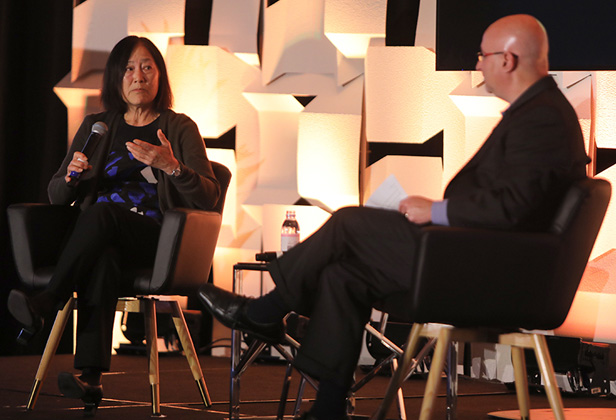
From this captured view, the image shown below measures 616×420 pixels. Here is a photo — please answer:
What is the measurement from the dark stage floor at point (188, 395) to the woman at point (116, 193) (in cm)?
28

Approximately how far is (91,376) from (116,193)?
31.9 inches

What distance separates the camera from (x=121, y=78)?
348cm

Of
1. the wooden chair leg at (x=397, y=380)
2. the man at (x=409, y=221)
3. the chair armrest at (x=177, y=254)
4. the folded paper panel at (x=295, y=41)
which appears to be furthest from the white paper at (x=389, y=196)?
the folded paper panel at (x=295, y=41)

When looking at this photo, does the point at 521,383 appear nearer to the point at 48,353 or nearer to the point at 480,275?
the point at 480,275

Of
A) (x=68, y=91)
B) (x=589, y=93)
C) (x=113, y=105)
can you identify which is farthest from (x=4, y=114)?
(x=589, y=93)

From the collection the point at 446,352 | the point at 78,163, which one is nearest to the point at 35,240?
the point at 78,163

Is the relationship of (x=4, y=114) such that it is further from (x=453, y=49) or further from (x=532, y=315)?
(x=532, y=315)

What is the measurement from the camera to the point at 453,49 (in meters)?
3.60

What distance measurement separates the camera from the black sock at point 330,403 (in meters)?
2.08

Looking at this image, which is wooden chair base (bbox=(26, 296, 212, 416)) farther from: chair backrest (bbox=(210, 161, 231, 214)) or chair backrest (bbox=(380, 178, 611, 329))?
chair backrest (bbox=(380, 178, 611, 329))

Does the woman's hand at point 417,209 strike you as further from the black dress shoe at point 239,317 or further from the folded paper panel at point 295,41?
the folded paper panel at point 295,41

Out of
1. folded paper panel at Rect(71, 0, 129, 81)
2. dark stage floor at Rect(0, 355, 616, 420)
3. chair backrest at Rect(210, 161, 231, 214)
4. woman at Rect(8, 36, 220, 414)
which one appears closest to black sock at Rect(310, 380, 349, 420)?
dark stage floor at Rect(0, 355, 616, 420)

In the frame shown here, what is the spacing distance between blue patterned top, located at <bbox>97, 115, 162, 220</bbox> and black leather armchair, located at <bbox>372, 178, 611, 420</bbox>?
4.50ft

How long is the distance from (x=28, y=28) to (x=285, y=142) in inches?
63.8
